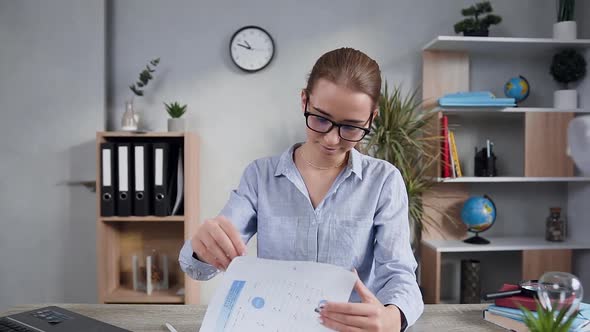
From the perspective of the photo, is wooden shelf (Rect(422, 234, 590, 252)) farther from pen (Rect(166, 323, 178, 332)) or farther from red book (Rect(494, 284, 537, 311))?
pen (Rect(166, 323, 178, 332))

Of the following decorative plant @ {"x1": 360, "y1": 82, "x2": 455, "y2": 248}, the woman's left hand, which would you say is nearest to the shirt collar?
the woman's left hand

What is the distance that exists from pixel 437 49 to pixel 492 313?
214cm

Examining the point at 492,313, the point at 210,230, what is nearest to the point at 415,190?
the point at 492,313

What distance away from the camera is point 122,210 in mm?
2787

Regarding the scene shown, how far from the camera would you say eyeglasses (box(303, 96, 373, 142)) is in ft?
4.03

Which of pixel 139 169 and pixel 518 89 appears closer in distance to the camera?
pixel 139 169

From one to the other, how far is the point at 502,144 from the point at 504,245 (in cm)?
68

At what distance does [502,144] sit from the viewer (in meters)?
3.26

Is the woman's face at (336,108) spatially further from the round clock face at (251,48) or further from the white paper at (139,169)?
the round clock face at (251,48)

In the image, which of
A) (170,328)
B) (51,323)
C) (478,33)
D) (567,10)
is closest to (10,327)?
(51,323)

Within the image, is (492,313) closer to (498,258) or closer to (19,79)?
(498,258)

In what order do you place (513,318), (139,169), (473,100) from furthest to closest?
(473,100) < (139,169) < (513,318)

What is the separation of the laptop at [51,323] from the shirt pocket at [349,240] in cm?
55

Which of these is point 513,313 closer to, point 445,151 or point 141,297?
point 445,151
